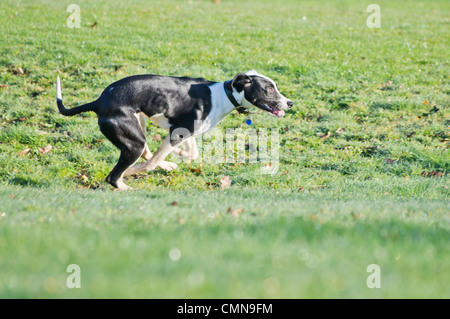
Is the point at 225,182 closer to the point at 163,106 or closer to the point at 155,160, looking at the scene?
the point at 155,160

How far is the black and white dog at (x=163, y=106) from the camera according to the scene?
6.46 metres

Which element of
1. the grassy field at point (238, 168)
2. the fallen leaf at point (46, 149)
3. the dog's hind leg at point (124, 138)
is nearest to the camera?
the grassy field at point (238, 168)

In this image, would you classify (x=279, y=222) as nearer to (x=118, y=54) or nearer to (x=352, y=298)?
(x=352, y=298)

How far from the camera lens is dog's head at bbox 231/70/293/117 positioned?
6.95 m

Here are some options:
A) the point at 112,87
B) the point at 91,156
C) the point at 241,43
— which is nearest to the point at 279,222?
the point at 112,87

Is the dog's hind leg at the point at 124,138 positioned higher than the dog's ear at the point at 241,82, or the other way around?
the dog's ear at the point at 241,82

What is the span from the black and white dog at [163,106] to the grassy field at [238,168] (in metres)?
0.60

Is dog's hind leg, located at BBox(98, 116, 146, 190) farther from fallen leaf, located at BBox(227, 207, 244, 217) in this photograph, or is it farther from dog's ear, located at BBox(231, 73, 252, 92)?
fallen leaf, located at BBox(227, 207, 244, 217)

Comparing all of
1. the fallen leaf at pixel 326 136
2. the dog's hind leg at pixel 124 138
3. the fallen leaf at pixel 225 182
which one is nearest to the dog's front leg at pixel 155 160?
the dog's hind leg at pixel 124 138

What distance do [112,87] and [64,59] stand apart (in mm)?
6108

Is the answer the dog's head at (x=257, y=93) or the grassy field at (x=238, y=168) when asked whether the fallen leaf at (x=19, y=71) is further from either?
the dog's head at (x=257, y=93)

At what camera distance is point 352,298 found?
8.64ft

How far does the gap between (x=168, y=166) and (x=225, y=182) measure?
2.98 feet

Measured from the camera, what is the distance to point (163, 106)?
671cm
